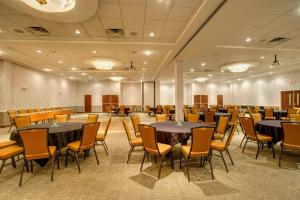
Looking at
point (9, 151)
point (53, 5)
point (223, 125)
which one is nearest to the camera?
point (9, 151)

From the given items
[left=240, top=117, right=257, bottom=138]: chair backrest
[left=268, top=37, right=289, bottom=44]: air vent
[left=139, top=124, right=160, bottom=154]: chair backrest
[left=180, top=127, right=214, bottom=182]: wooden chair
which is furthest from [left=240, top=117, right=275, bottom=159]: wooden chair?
[left=268, top=37, right=289, bottom=44]: air vent

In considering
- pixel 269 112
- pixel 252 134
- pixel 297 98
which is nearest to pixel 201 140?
pixel 252 134

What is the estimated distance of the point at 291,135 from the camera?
3.66 metres

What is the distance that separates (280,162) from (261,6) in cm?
370

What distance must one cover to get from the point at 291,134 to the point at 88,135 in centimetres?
445

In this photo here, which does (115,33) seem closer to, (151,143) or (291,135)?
(151,143)

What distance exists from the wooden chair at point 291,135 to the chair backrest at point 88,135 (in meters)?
4.17

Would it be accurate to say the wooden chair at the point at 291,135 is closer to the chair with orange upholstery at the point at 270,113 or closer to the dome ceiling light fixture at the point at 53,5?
the dome ceiling light fixture at the point at 53,5

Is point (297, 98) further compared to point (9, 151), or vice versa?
point (297, 98)

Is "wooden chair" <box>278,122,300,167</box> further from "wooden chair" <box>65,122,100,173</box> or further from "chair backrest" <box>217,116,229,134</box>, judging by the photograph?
"wooden chair" <box>65,122,100,173</box>

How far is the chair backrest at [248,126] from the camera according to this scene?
4469mm

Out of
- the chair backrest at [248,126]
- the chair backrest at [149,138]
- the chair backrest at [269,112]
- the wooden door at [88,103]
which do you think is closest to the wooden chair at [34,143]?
the chair backrest at [149,138]

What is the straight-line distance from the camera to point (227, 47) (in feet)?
23.7

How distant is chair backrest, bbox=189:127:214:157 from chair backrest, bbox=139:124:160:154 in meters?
0.70
